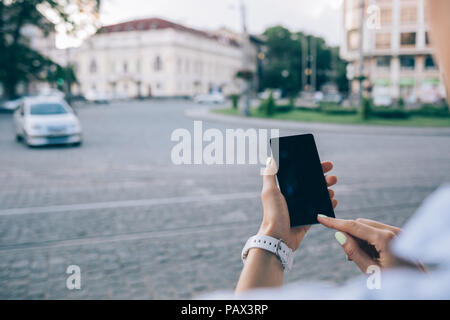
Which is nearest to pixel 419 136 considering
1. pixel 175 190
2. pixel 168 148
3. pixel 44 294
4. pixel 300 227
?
pixel 168 148

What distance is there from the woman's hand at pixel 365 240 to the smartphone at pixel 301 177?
4cm

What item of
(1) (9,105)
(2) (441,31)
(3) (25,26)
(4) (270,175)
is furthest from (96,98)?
(2) (441,31)

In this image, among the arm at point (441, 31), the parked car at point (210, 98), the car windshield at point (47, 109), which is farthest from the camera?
the parked car at point (210, 98)

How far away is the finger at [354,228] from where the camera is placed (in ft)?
3.76

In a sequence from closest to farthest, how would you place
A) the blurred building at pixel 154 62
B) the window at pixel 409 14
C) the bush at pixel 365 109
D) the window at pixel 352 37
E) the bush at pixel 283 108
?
→ the window at pixel 409 14
the window at pixel 352 37
the bush at pixel 365 109
the bush at pixel 283 108
the blurred building at pixel 154 62

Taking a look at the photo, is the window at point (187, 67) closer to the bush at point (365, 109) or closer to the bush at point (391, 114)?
the bush at point (391, 114)

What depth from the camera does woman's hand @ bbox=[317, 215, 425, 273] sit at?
1136 mm

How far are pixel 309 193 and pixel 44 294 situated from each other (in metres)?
2.87

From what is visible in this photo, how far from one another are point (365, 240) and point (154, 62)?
55676 millimetres

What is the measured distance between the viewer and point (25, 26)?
1304 inches

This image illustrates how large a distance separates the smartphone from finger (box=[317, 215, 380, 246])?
0.10 feet

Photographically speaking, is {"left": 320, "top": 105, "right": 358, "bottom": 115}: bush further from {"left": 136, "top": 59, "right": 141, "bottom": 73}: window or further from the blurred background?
{"left": 136, "top": 59, "right": 141, "bottom": 73}: window

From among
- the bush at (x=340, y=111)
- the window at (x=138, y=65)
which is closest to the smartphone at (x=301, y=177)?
the bush at (x=340, y=111)

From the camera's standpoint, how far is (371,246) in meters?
1.18
